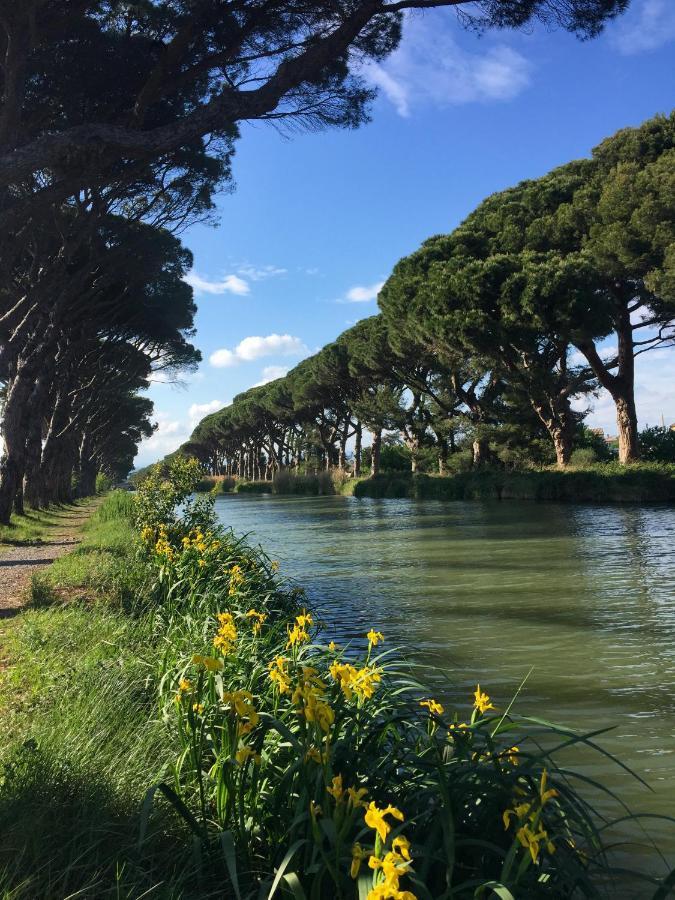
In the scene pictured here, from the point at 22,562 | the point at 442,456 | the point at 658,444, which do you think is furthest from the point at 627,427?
the point at 22,562

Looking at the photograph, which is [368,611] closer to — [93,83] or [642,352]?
[93,83]

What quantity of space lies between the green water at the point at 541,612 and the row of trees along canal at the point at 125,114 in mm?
5978

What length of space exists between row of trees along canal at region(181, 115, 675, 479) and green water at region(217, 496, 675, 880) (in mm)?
10211

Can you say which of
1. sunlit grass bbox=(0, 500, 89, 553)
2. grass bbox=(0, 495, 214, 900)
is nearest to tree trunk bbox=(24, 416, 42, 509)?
sunlit grass bbox=(0, 500, 89, 553)

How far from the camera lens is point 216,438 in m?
101

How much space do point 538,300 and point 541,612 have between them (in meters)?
21.0

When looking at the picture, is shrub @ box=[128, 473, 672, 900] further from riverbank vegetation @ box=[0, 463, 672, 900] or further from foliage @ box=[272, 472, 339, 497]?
foliage @ box=[272, 472, 339, 497]

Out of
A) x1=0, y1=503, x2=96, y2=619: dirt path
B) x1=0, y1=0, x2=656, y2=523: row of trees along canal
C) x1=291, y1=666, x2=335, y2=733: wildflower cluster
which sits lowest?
x1=0, y1=503, x2=96, y2=619: dirt path

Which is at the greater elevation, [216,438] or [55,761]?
[216,438]

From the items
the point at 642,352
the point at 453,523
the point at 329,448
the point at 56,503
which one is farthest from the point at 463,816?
the point at 329,448

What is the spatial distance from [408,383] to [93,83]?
33.3 meters

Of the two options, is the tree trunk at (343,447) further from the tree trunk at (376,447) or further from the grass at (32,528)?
the grass at (32,528)

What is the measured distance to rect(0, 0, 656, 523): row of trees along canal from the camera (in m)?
8.30

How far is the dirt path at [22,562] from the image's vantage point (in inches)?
350
